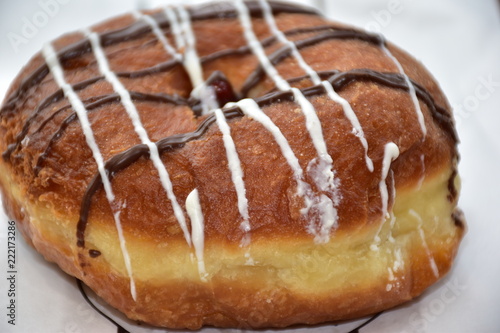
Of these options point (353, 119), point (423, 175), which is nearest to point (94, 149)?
point (353, 119)

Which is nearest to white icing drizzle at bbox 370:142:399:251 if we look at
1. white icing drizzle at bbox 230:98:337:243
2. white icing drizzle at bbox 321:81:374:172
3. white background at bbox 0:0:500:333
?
white icing drizzle at bbox 321:81:374:172

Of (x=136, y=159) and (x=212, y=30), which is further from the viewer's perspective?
(x=212, y=30)

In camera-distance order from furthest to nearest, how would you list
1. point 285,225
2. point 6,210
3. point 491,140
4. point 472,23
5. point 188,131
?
point 472,23 < point 491,140 < point 6,210 < point 188,131 < point 285,225

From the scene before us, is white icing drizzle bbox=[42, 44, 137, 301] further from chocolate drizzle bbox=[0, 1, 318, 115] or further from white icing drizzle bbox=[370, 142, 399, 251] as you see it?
white icing drizzle bbox=[370, 142, 399, 251]

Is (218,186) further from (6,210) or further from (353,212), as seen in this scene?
(6,210)

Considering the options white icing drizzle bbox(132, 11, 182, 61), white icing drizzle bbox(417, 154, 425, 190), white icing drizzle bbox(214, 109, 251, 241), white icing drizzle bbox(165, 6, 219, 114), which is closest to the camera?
white icing drizzle bbox(214, 109, 251, 241)

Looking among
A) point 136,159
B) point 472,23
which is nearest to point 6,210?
point 136,159

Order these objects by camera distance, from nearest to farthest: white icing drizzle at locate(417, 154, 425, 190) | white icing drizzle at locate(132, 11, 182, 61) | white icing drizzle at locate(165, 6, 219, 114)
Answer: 1. white icing drizzle at locate(417, 154, 425, 190)
2. white icing drizzle at locate(165, 6, 219, 114)
3. white icing drizzle at locate(132, 11, 182, 61)

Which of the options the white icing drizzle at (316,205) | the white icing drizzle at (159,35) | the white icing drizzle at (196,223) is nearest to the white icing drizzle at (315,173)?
the white icing drizzle at (316,205)
